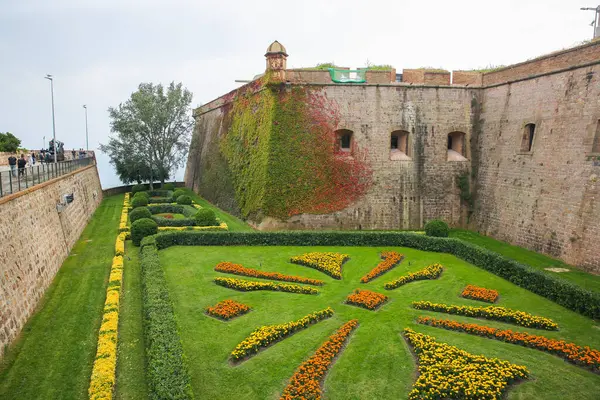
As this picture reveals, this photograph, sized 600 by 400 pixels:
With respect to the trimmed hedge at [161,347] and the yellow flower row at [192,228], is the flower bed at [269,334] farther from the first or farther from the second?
the yellow flower row at [192,228]

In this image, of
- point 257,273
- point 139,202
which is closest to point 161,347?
point 257,273

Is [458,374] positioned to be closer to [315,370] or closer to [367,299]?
[315,370]

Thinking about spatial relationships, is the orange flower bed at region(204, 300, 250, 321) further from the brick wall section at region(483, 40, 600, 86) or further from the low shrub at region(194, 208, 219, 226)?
the brick wall section at region(483, 40, 600, 86)

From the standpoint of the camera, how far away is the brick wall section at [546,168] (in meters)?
15.1

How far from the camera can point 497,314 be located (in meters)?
10.7

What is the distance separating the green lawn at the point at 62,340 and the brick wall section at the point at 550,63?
61.5 feet

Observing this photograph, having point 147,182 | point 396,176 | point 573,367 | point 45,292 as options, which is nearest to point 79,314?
point 45,292

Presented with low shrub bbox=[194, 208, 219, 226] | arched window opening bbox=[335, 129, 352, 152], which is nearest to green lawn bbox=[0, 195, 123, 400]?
low shrub bbox=[194, 208, 219, 226]

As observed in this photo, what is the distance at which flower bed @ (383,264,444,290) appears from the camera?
13.2m

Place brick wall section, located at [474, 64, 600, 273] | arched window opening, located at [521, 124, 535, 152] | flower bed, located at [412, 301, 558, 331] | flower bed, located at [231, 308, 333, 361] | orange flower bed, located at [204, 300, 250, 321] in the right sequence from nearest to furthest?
1. flower bed, located at [231, 308, 333, 361]
2. flower bed, located at [412, 301, 558, 331]
3. orange flower bed, located at [204, 300, 250, 321]
4. brick wall section, located at [474, 64, 600, 273]
5. arched window opening, located at [521, 124, 535, 152]

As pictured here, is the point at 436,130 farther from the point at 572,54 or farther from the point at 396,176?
the point at 572,54

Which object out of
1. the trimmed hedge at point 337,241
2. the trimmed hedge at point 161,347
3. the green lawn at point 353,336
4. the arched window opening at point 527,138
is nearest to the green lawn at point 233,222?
the trimmed hedge at point 337,241

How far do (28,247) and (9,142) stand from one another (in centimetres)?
2286

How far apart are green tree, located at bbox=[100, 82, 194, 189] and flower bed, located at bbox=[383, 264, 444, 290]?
26056 millimetres
